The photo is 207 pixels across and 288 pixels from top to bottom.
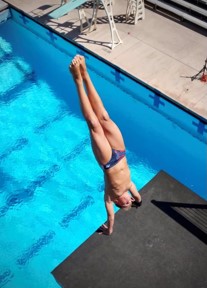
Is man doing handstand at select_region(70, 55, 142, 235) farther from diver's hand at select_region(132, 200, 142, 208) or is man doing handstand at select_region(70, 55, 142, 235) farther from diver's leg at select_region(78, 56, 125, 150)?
diver's hand at select_region(132, 200, 142, 208)

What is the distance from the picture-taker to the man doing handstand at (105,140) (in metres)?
5.84

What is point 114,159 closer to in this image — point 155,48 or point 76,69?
point 76,69

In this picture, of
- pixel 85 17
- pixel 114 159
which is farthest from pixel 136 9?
pixel 114 159

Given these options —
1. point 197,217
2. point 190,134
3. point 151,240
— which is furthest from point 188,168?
point 151,240

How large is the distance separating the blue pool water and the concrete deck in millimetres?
399

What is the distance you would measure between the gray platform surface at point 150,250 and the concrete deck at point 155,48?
11.4 ft

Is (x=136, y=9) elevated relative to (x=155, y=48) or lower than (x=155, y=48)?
elevated

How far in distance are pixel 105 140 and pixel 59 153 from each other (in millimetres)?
5097

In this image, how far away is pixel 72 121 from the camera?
12055mm

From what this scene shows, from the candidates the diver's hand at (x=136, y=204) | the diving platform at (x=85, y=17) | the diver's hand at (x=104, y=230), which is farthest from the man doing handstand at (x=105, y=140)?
the diving platform at (x=85, y=17)

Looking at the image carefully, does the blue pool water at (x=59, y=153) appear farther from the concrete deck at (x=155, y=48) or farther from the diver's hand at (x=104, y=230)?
the diver's hand at (x=104, y=230)

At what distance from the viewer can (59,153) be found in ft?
37.1

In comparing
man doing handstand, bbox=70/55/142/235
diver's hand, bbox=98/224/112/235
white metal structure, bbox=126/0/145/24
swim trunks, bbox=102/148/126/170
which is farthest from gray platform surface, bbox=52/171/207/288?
white metal structure, bbox=126/0/145/24

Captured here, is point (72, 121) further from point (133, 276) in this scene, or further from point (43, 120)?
point (133, 276)
